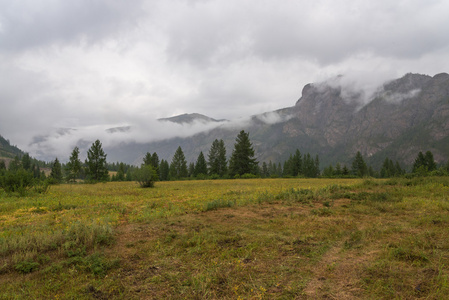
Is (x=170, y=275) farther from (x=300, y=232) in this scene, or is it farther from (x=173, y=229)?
(x=300, y=232)

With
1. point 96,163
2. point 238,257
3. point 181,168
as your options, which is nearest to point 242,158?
point 181,168

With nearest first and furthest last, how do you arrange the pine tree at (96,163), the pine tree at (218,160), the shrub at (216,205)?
1. the shrub at (216,205)
2. the pine tree at (96,163)
3. the pine tree at (218,160)

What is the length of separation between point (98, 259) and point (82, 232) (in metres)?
1.96

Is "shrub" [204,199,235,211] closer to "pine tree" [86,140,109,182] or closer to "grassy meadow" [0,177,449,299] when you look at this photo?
"grassy meadow" [0,177,449,299]

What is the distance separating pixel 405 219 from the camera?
816cm

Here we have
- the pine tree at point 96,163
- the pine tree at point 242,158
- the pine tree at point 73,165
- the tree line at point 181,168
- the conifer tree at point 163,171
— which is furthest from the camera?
the conifer tree at point 163,171

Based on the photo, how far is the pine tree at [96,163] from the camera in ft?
158

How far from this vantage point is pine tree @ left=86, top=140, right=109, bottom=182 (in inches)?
1901

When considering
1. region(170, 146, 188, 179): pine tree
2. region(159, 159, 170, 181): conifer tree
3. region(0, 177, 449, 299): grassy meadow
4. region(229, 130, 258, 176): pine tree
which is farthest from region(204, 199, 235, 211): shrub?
region(159, 159, 170, 181): conifer tree

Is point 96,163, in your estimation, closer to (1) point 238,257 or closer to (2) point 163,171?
(2) point 163,171

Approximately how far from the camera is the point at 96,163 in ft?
160

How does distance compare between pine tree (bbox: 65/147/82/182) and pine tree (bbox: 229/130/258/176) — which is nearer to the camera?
pine tree (bbox: 65/147/82/182)

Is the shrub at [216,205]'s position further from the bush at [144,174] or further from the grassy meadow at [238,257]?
the bush at [144,174]

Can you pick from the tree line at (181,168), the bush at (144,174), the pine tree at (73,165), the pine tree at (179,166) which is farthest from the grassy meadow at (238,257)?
the pine tree at (179,166)
